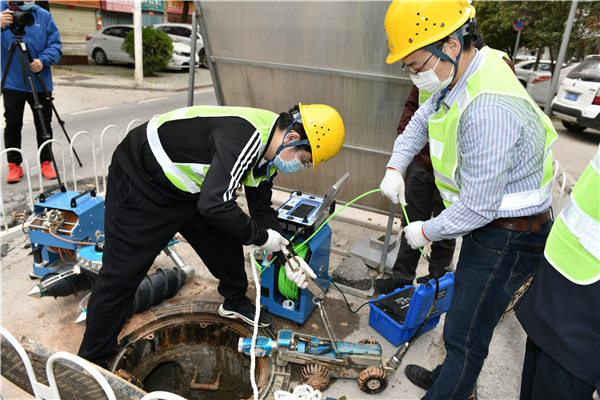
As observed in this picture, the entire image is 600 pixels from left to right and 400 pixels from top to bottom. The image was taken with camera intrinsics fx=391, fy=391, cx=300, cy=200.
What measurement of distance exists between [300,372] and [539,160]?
77.9 inches

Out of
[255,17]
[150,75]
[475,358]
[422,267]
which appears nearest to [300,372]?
[475,358]

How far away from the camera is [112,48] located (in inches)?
584

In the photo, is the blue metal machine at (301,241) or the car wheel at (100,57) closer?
the blue metal machine at (301,241)

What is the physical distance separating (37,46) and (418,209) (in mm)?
5051

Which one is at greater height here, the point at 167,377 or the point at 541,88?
the point at 541,88

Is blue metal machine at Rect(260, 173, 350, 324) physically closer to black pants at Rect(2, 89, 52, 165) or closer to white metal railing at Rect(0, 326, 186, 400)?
white metal railing at Rect(0, 326, 186, 400)

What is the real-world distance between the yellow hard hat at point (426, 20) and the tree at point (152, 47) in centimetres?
1367

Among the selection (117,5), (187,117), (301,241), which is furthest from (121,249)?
(117,5)

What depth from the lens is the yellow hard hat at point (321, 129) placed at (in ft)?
7.57

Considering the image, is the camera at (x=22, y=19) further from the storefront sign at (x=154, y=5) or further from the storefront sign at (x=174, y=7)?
the storefront sign at (x=174, y=7)

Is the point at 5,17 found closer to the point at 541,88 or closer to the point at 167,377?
the point at 167,377

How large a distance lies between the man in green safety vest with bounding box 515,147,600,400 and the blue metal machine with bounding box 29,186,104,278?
325cm

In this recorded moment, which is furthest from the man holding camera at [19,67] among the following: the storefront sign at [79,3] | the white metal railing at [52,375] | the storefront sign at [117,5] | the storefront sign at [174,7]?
the storefront sign at [174,7]

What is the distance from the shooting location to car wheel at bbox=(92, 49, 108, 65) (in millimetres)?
15313
